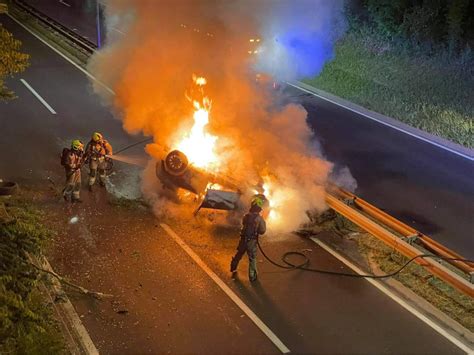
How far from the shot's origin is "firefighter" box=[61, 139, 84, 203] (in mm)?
10242

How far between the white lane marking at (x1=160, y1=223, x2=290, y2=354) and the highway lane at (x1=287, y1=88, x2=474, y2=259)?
167 inches

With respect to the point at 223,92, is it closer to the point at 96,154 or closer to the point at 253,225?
the point at 96,154

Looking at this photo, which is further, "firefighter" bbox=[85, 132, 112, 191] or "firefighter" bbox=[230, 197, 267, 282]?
"firefighter" bbox=[85, 132, 112, 191]

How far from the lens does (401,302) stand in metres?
7.77

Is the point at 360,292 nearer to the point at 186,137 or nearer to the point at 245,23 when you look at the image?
the point at 186,137

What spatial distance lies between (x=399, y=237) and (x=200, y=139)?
183 inches

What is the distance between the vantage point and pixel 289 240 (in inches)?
368

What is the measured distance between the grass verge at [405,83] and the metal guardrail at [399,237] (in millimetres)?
6717

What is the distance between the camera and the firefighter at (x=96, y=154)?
10.8 meters

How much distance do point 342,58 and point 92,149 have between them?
14.3 metres

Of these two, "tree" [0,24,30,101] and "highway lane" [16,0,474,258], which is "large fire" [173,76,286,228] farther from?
"tree" [0,24,30,101]

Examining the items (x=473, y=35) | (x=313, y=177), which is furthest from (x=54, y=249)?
(x=473, y=35)

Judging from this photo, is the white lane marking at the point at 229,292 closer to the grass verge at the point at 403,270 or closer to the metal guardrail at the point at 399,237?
the grass verge at the point at 403,270

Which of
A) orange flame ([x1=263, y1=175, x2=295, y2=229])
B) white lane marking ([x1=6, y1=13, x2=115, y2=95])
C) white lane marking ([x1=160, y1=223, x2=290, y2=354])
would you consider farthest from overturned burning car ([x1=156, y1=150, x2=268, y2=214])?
white lane marking ([x1=6, y1=13, x2=115, y2=95])
